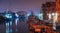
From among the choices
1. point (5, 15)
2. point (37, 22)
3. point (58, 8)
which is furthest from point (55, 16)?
point (5, 15)

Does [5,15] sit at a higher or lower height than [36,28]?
higher

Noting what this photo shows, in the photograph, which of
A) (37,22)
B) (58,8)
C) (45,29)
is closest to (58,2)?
(58,8)

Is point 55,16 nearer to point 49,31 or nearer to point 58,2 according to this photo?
point 58,2

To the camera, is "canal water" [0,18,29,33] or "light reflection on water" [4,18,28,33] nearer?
"canal water" [0,18,29,33]

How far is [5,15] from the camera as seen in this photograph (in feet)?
18.5

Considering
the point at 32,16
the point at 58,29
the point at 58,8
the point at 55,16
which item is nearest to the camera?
the point at 58,29

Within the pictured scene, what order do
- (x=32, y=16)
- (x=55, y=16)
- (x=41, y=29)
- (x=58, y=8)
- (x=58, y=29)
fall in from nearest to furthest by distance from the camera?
(x=58, y=29)
(x=41, y=29)
(x=32, y=16)
(x=55, y=16)
(x=58, y=8)

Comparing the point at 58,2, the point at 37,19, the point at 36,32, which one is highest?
the point at 58,2

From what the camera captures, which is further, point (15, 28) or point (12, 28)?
point (15, 28)

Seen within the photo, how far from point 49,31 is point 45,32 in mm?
132

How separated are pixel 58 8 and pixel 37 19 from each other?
2.64 m

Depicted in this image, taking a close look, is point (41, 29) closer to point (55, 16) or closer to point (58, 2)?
point (55, 16)

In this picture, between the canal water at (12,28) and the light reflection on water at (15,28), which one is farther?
the light reflection on water at (15,28)

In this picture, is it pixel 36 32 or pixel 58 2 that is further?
pixel 58 2
